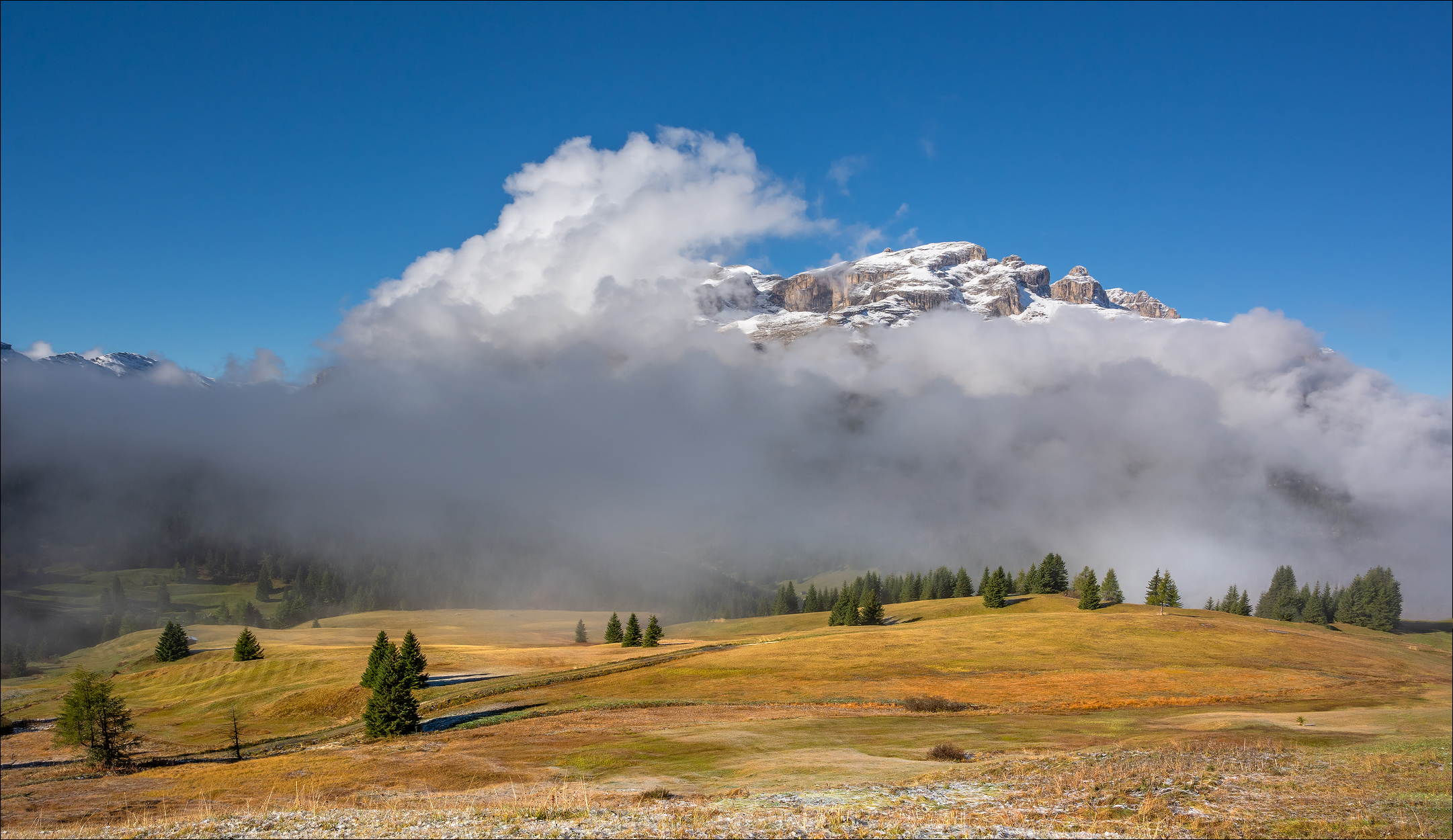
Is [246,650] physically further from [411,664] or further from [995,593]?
[995,593]

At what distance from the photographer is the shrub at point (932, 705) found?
55.2m

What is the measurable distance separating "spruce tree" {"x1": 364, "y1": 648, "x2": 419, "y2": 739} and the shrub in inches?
1486

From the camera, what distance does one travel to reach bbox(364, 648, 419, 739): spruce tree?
163 feet

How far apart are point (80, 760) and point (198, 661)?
66267mm

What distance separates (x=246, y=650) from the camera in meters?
99.5

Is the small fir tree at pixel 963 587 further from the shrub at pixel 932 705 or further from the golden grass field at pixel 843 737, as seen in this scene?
the shrub at pixel 932 705

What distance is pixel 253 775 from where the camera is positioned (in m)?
35.8

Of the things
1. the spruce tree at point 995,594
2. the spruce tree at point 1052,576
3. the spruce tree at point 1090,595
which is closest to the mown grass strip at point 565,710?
the spruce tree at point 1090,595

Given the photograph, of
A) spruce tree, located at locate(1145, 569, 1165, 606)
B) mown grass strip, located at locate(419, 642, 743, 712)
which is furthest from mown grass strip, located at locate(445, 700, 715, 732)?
spruce tree, located at locate(1145, 569, 1165, 606)

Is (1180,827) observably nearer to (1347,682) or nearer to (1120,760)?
(1120,760)

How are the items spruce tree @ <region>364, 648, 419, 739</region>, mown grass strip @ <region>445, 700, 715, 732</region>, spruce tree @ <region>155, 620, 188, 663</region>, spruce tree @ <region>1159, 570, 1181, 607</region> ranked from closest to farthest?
spruce tree @ <region>364, 648, 419, 739</region> < mown grass strip @ <region>445, 700, 715, 732</region> < spruce tree @ <region>155, 620, 188, 663</region> < spruce tree @ <region>1159, 570, 1181, 607</region>

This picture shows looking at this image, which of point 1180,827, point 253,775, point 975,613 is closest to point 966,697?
point 1180,827

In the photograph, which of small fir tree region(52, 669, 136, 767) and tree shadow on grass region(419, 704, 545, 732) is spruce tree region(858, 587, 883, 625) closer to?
tree shadow on grass region(419, 704, 545, 732)

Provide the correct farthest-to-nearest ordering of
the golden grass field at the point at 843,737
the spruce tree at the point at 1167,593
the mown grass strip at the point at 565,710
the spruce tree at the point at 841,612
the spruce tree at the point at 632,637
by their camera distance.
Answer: the spruce tree at the point at 841,612 < the spruce tree at the point at 1167,593 < the spruce tree at the point at 632,637 < the mown grass strip at the point at 565,710 < the golden grass field at the point at 843,737
